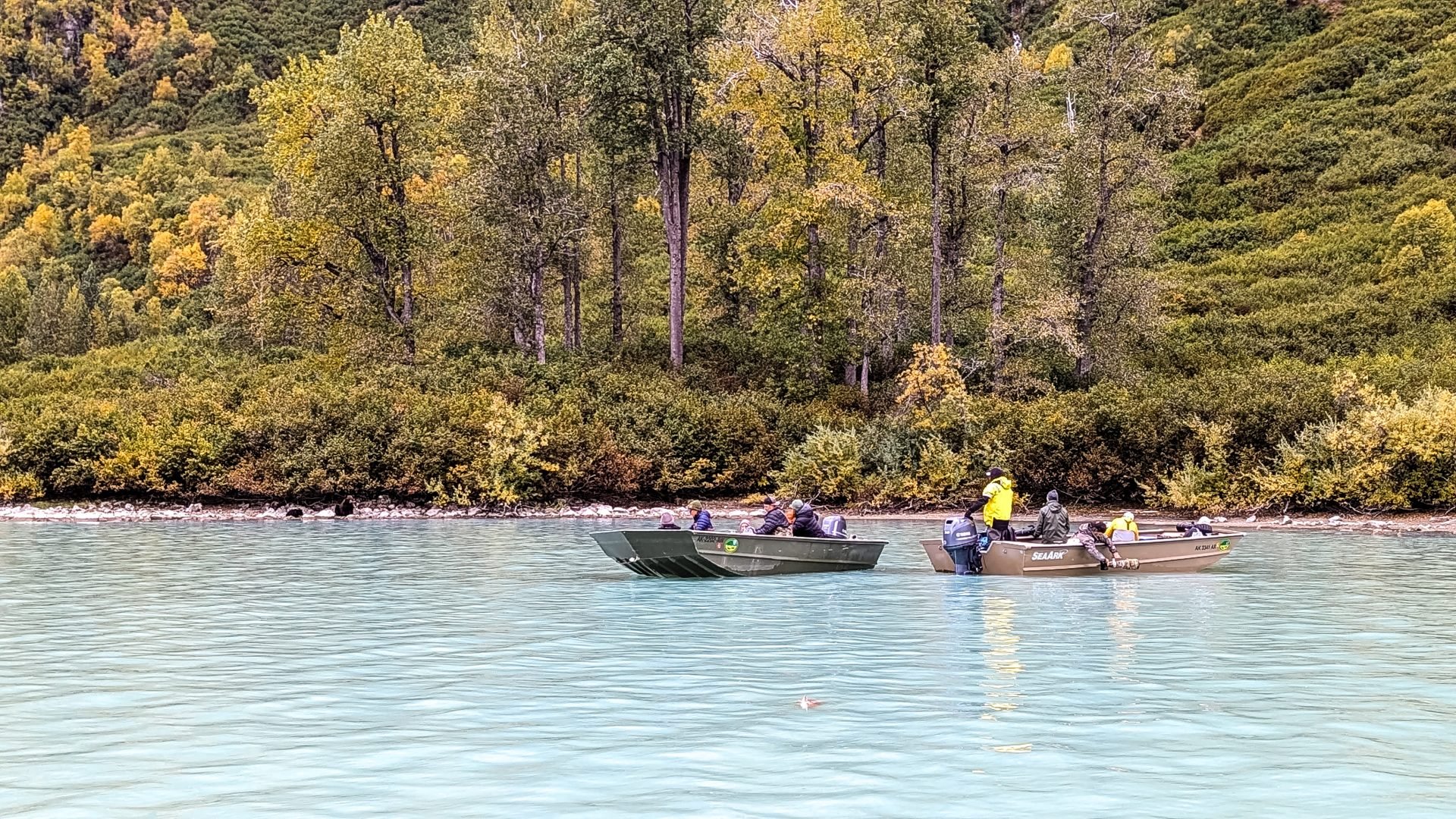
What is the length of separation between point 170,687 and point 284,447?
98.6 feet

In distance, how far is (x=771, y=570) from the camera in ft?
89.0

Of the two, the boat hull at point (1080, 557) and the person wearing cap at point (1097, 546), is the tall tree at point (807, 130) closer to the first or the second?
the person wearing cap at point (1097, 546)

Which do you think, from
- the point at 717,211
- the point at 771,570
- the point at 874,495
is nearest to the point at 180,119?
the point at 717,211

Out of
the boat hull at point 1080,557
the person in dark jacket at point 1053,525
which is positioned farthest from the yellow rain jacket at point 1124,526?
the person in dark jacket at point 1053,525

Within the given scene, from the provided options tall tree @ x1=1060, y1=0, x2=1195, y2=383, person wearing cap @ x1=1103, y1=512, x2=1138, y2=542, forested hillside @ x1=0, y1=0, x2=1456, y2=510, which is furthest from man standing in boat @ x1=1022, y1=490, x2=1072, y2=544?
tall tree @ x1=1060, y1=0, x2=1195, y2=383

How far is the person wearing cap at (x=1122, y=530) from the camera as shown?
89.4ft

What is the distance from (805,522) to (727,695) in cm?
1401

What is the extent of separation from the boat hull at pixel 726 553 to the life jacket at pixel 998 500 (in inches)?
96.3

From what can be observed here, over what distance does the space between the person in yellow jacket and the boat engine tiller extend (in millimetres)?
999

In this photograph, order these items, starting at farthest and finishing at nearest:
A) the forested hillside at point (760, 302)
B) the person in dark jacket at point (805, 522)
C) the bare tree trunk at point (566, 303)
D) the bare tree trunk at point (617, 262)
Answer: the bare tree trunk at point (617, 262), the bare tree trunk at point (566, 303), the forested hillside at point (760, 302), the person in dark jacket at point (805, 522)

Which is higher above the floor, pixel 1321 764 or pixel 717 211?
pixel 717 211

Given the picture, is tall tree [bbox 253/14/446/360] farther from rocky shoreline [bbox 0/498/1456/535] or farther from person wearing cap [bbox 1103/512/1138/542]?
person wearing cap [bbox 1103/512/1138/542]

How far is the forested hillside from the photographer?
137 ft

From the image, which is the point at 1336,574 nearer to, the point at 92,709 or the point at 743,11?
A: the point at 92,709
